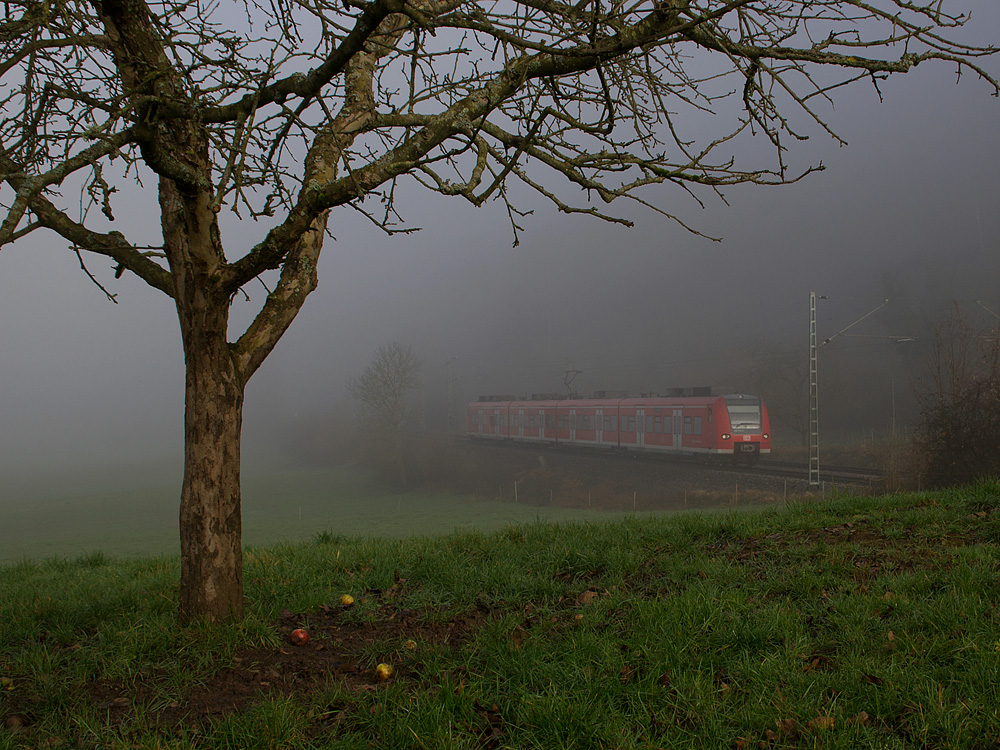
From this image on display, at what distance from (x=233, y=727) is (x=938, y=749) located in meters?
2.83

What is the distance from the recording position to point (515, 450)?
123ft

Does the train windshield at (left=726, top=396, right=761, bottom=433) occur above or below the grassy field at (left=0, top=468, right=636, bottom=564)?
above

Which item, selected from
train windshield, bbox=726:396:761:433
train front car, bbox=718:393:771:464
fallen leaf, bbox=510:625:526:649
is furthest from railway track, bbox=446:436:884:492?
fallen leaf, bbox=510:625:526:649

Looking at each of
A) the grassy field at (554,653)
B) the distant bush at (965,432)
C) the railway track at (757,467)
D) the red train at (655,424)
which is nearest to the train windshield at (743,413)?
the red train at (655,424)

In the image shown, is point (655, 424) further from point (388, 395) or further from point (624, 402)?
point (388, 395)

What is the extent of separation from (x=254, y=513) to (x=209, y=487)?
29.5 m

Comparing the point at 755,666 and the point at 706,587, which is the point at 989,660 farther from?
the point at 706,587

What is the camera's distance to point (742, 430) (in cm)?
2462

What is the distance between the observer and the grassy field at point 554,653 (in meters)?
2.60

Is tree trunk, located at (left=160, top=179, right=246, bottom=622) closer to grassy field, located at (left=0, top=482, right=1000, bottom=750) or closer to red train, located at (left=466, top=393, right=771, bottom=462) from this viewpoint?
grassy field, located at (left=0, top=482, right=1000, bottom=750)

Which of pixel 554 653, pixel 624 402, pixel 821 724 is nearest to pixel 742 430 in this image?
pixel 624 402

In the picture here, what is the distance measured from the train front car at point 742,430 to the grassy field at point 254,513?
22.1 feet

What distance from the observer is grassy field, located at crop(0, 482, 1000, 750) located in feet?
8.52

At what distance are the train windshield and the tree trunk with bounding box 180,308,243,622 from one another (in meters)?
23.2
